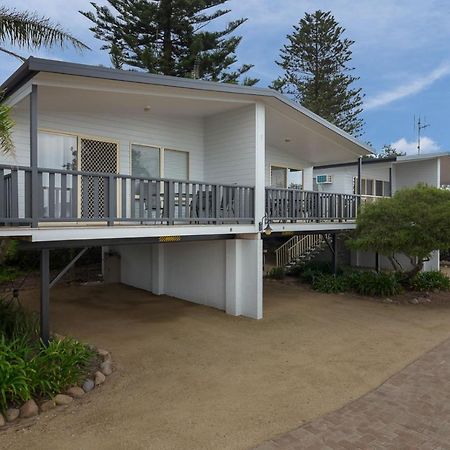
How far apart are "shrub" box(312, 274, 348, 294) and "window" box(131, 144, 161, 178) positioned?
21.1 feet

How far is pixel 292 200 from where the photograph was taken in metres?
11.2

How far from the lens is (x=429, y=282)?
44.0 feet

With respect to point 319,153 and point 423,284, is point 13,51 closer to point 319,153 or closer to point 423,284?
point 319,153

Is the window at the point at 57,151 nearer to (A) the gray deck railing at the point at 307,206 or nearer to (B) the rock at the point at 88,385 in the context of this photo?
(A) the gray deck railing at the point at 307,206

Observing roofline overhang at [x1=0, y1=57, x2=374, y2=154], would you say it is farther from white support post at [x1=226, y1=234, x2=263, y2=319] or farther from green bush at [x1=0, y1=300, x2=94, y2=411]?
green bush at [x1=0, y1=300, x2=94, y2=411]

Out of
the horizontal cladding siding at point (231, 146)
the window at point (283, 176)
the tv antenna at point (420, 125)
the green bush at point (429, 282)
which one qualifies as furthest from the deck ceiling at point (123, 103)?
the tv antenna at point (420, 125)

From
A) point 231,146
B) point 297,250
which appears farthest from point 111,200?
point 297,250

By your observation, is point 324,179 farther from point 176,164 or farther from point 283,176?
point 176,164

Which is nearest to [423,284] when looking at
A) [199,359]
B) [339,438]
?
[199,359]

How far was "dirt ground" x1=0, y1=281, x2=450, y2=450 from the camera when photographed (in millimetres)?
4598

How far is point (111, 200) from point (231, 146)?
4.64 metres

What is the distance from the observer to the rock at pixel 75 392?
5395 millimetres

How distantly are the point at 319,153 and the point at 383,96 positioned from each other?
60.6 ft

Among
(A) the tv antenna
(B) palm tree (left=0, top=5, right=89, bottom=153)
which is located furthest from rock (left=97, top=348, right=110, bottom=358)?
(A) the tv antenna
